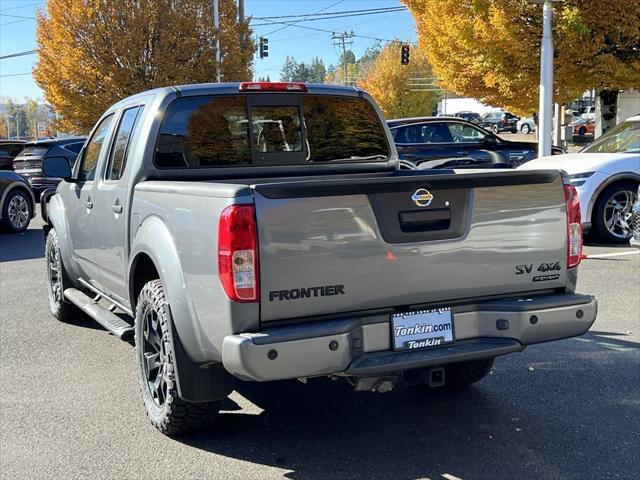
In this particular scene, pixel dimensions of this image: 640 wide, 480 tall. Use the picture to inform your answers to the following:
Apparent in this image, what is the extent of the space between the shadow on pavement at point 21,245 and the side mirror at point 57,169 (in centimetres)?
498

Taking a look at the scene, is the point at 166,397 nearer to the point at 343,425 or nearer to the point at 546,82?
the point at 343,425

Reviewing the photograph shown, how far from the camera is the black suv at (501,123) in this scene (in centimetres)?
6035

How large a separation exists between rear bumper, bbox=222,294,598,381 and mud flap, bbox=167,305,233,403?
1.37ft

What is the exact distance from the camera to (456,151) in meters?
15.6

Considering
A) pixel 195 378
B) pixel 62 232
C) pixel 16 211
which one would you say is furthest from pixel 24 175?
pixel 195 378

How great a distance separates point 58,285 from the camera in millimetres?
6770

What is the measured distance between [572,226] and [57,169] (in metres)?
4.24

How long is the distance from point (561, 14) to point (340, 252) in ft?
48.9

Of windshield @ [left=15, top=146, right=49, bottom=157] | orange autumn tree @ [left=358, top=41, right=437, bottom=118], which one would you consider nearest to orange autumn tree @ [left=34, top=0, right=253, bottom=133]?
windshield @ [left=15, top=146, right=49, bottom=157]

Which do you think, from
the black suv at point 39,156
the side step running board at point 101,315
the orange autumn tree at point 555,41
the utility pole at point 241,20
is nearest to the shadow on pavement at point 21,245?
the black suv at point 39,156

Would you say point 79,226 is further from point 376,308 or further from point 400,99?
point 400,99

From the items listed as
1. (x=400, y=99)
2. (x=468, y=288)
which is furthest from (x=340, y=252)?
(x=400, y=99)

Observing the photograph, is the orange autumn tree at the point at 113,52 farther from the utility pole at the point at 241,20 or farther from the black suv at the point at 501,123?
the black suv at the point at 501,123

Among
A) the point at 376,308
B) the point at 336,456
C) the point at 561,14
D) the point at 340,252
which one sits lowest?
the point at 336,456
